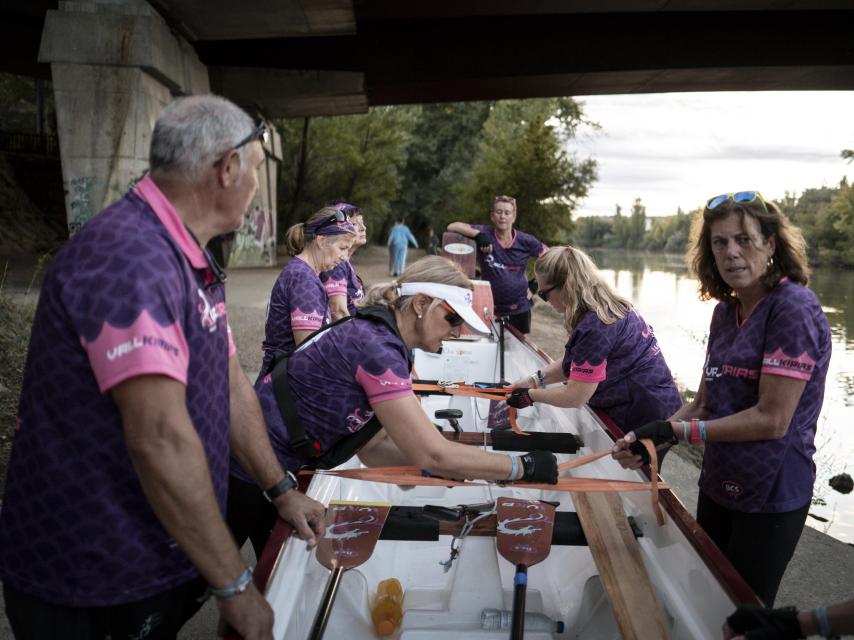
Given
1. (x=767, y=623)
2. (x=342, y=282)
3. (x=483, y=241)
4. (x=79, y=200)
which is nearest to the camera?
(x=767, y=623)

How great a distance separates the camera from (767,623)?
1.65 m

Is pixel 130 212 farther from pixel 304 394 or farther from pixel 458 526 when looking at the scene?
pixel 458 526

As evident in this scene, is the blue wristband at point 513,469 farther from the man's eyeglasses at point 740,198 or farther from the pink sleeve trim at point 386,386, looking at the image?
the man's eyeglasses at point 740,198

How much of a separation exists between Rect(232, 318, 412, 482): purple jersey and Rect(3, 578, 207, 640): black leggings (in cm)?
80

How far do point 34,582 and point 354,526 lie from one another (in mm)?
1340

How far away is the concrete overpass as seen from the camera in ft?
27.5

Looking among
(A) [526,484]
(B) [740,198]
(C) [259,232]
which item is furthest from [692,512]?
(C) [259,232]

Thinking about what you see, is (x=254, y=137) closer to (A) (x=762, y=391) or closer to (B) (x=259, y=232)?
(A) (x=762, y=391)

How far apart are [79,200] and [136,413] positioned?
7.99 metres

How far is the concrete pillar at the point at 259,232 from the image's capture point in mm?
19656

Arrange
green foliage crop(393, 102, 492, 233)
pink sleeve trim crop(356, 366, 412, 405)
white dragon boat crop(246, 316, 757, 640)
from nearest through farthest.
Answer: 1. pink sleeve trim crop(356, 366, 412, 405)
2. white dragon boat crop(246, 316, 757, 640)
3. green foliage crop(393, 102, 492, 233)

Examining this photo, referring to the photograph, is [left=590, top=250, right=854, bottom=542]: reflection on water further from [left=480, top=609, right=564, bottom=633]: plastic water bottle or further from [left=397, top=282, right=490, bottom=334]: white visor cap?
[left=480, top=609, right=564, bottom=633]: plastic water bottle

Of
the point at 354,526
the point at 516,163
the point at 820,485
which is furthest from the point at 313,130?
the point at 354,526

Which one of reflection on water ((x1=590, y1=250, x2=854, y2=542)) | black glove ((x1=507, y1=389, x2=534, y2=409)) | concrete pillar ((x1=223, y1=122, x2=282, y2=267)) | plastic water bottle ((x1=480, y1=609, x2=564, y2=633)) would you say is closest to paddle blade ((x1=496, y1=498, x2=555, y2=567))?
plastic water bottle ((x1=480, y1=609, x2=564, y2=633))
